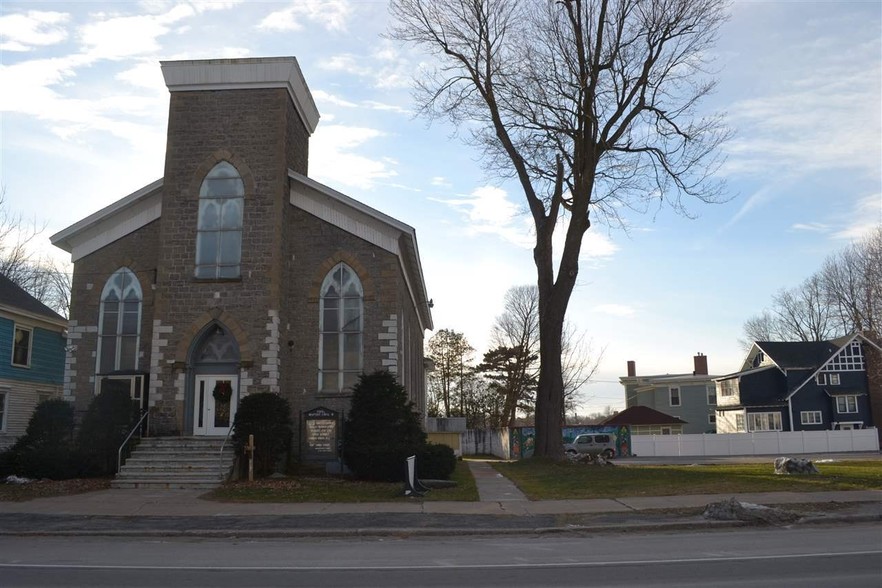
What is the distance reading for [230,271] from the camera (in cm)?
2361

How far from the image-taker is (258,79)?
24.2 meters

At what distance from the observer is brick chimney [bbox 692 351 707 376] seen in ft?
239

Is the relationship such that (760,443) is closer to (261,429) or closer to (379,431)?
(379,431)

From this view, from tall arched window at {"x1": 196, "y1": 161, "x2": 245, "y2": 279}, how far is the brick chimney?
190 ft

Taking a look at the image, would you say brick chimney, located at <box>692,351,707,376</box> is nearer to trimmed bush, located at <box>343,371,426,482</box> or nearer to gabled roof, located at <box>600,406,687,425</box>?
gabled roof, located at <box>600,406,687,425</box>

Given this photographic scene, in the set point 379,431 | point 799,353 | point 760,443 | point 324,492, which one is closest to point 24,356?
point 379,431

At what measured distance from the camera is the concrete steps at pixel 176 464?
19.6m

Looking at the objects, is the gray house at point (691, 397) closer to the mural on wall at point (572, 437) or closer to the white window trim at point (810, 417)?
the white window trim at point (810, 417)

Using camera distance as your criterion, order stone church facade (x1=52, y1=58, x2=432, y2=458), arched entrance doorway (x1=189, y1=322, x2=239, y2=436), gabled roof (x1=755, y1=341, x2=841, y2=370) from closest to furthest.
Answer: arched entrance doorway (x1=189, y1=322, x2=239, y2=436) → stone church facade (x1=52, y1=58, x2=432, y2=458) → gabled roof (x1=755, y1=341, x2=841, y2=370)

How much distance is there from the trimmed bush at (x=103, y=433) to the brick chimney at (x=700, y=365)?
60627mm

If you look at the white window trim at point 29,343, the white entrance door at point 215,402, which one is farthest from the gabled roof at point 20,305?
the white entrance door at point 215,402

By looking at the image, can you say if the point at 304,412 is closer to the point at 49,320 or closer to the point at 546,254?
the point at 546,254

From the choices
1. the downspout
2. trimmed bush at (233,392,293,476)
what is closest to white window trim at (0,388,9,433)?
trimmed bush at (233,392,293,476)

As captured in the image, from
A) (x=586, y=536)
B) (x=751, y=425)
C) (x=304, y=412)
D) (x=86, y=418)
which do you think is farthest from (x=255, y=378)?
(x=751, y=425)
